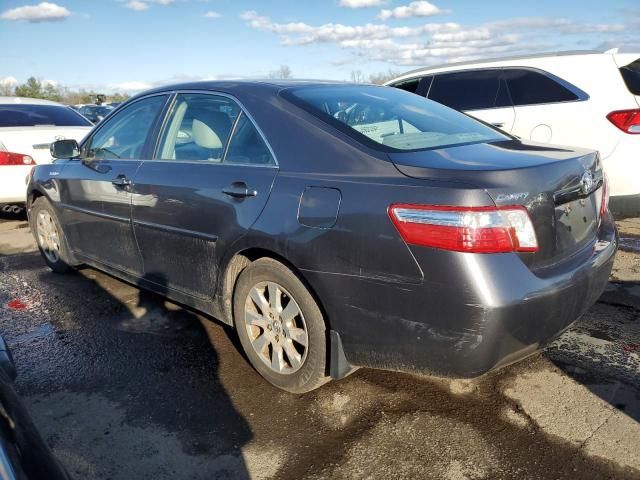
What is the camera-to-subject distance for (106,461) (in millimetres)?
2480

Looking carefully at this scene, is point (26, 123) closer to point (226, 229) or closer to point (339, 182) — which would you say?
point (226, 229)

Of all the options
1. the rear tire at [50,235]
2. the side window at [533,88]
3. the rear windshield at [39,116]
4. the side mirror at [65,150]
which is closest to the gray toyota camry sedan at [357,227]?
the side mirror at [65,150]

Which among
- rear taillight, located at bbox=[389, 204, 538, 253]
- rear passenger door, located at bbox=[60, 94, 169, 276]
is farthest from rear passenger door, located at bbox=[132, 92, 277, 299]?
rear taillight, located at bbox=[389, 204, 538, 253]

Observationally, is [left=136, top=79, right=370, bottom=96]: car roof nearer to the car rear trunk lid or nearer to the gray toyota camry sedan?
the gray toyota camry sedan

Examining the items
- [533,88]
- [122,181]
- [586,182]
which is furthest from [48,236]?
[533,88]

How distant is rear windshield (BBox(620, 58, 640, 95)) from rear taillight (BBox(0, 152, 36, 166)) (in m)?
6.80

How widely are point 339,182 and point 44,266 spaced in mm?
4221

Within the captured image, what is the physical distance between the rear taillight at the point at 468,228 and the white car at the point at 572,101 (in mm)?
3605

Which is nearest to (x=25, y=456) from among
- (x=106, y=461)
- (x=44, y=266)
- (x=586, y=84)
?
(x=106, y=461)

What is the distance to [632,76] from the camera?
5.38m

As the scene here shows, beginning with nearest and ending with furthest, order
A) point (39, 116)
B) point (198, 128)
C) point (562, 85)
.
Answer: point (198, 128) → point (562, 85) → point (39, 116)

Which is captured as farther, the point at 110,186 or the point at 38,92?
the point at 38,92

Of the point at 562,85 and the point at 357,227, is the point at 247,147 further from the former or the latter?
the point at 562,85

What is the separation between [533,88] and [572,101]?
47cm
